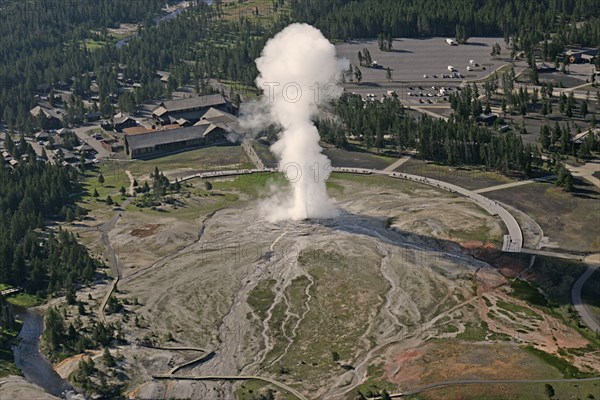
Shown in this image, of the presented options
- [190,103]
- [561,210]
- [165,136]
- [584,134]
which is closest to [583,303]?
[561,210]

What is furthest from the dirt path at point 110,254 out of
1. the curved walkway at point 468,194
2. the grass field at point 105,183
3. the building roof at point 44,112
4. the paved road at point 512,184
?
the building roof at point 44,112

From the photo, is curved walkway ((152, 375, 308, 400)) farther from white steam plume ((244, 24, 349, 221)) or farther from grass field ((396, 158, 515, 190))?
grass field ((396, 158, 515, 190))

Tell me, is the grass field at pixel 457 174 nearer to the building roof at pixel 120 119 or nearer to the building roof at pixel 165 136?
the building roof at pixel 165 136

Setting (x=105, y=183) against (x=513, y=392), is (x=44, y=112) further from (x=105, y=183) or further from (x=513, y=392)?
(x=513, y=392)

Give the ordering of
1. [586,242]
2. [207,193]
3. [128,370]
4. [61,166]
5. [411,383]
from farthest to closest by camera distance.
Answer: [61,166] → [207,193] → [586,242] → [128,370] → [411,383]

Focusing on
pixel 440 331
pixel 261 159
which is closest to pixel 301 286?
pixel 440 331

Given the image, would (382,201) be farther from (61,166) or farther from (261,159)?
(61,166)

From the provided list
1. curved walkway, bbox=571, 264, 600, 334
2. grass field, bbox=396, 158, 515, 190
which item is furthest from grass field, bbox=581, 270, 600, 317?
grass field, bbox=396, 158, 515, 190
